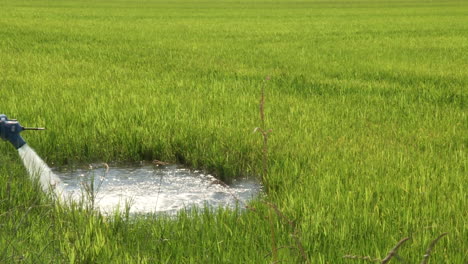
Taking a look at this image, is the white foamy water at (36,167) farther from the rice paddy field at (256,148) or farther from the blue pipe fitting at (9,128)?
the blue pipe fitting at (9,128)

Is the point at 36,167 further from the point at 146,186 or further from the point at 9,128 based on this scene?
the point at 146,186

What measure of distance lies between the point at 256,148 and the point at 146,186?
2.98ft

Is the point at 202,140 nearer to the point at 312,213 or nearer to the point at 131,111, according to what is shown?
the point at 131,111

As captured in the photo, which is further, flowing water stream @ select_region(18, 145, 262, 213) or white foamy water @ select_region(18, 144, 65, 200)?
white foamy water @ select_region(18, 144, 65, 200)

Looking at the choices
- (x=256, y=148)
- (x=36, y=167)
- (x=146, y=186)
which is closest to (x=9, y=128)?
(x=36, y=167)

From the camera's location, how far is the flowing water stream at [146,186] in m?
3.45

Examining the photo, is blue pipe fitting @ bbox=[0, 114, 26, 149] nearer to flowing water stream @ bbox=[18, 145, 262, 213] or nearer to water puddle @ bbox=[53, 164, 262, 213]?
flowing water stream @ bbox=[18, 145, 262, 213]

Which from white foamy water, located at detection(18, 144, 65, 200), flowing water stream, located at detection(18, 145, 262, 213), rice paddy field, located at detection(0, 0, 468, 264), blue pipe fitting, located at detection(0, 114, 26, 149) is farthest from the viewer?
white foamy water, located at detection(18, 144, 65, 200)

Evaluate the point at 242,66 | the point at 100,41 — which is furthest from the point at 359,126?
the point at 100,41

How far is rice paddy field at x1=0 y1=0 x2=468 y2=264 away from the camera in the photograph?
255 cm

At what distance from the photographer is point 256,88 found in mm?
7043

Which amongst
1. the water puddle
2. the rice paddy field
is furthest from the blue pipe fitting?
the water puddle

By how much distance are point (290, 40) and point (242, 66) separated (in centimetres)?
571

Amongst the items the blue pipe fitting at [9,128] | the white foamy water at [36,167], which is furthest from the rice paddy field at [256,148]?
the blue pipe fitting at [9,128]
